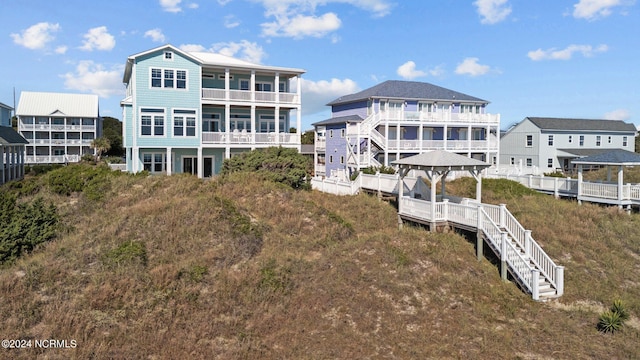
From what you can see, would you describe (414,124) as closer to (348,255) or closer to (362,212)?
(362,212)

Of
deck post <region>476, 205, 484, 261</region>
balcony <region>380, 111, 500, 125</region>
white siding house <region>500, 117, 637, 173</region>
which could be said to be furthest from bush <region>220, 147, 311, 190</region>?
white siding house <region>500, 117, 637, 173</region>

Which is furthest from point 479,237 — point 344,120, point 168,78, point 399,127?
point 344,120

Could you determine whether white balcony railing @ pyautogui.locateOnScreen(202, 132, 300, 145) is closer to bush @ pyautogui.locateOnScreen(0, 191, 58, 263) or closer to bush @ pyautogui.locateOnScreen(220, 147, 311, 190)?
bush @ pyautogui.locateOnScreen(220, 147, 311, 190)

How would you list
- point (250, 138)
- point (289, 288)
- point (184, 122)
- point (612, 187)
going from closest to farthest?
point (289, 288)
point (612, 187)
point (184, 122)
point (250, 138)

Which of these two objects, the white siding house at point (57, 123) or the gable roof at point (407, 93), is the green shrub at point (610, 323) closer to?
the gable roof at point (407, 93)

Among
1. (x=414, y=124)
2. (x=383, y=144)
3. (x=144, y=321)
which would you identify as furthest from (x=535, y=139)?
(x=144, y=321)

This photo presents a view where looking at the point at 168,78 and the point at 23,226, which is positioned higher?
the point at 168,78

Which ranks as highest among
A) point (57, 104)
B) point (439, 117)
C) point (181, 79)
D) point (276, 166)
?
point (57, 104)

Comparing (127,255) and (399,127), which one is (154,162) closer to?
(127,255)

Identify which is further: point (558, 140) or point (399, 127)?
point (558, 140)
